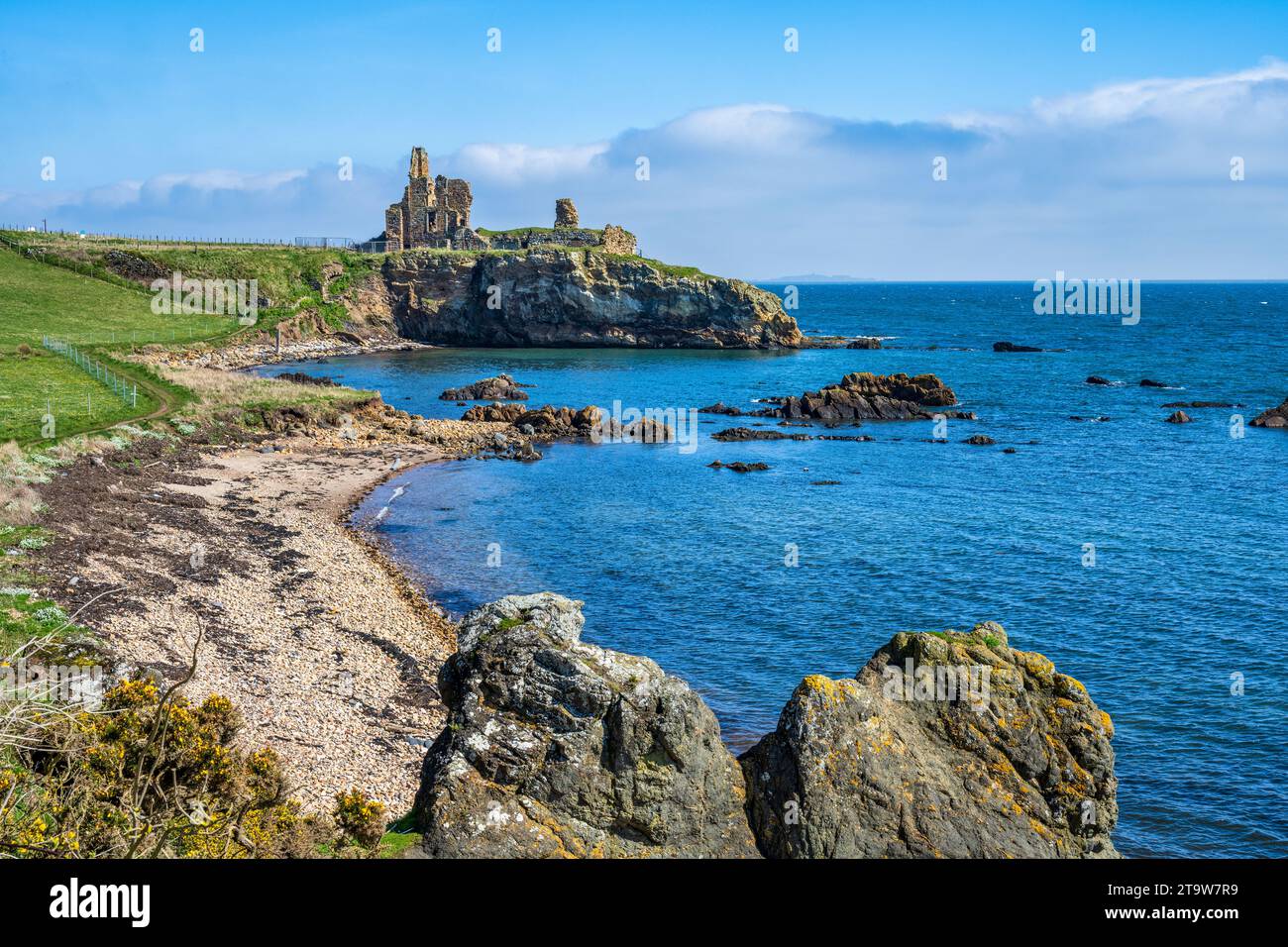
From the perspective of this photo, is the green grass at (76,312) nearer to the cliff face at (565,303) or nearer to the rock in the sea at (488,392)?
the rock in the sea at (488,392)

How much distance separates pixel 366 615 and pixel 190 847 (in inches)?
878

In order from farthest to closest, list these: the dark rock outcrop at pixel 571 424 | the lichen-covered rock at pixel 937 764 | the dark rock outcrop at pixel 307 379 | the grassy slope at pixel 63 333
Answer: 1. the dark rock outcrop at pixel 307 379
2. the dark rock outcrop at pixel 571 424
3. the grassy slope at pixel 63 333
4. the lichen-covered rock at pixel 937 764

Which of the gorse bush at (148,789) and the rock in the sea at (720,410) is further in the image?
the rock in the sea at (720,410)

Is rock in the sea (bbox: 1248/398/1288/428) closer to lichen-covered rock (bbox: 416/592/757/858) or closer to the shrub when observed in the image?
lichen-covered rock (bbox: 416/592/757/858)

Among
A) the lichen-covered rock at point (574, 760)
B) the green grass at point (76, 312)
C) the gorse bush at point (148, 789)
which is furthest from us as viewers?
the green grass at point (76, 312)

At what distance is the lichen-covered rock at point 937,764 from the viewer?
13336 millimetres

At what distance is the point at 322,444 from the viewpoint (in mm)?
66375

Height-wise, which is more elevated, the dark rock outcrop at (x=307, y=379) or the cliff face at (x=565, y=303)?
the cliff face at (x=565, y=303)

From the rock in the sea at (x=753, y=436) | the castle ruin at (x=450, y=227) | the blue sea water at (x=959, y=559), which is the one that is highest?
the castle ruin at (x=450, y=227)

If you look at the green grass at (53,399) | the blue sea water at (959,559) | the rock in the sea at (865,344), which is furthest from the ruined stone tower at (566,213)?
the green grass at (53,399)

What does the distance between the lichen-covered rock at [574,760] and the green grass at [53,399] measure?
42380mm

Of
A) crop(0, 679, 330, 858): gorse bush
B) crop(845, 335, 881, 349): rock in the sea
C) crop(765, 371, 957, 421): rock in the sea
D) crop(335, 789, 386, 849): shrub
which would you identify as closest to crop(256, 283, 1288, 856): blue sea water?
crop(765, 371, 957, 421): rock in the sea
